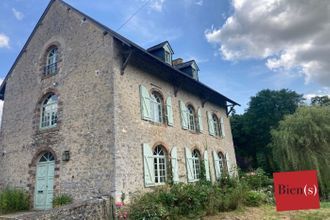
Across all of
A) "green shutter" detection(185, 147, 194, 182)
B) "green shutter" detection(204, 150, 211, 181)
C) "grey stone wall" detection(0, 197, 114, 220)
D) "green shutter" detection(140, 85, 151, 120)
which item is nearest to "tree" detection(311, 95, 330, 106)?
"green shutter" detection(204, 150, 211, 181)

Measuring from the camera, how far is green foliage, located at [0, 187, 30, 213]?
8.97m

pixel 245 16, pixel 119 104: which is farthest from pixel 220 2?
pixel 119 104

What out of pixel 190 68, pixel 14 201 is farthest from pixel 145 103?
pixel 14 201

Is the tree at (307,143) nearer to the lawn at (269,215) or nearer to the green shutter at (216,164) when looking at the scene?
the green shutter at (216,164)

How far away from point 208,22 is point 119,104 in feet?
13.2

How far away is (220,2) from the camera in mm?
8422

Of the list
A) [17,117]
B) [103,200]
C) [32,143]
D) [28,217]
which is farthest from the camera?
[17,117]

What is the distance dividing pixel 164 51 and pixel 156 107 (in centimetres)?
307

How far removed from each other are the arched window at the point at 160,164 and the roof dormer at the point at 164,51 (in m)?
4.29

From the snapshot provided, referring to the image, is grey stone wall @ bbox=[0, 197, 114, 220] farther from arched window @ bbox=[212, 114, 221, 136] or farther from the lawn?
arched window @ bbox=[212, 114, 221, 136]

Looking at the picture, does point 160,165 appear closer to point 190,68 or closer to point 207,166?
point 207,166

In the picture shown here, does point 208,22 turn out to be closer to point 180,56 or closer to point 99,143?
point 99,143

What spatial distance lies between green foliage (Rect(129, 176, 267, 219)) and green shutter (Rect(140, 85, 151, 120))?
112 inches

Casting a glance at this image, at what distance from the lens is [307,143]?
46.3ft
